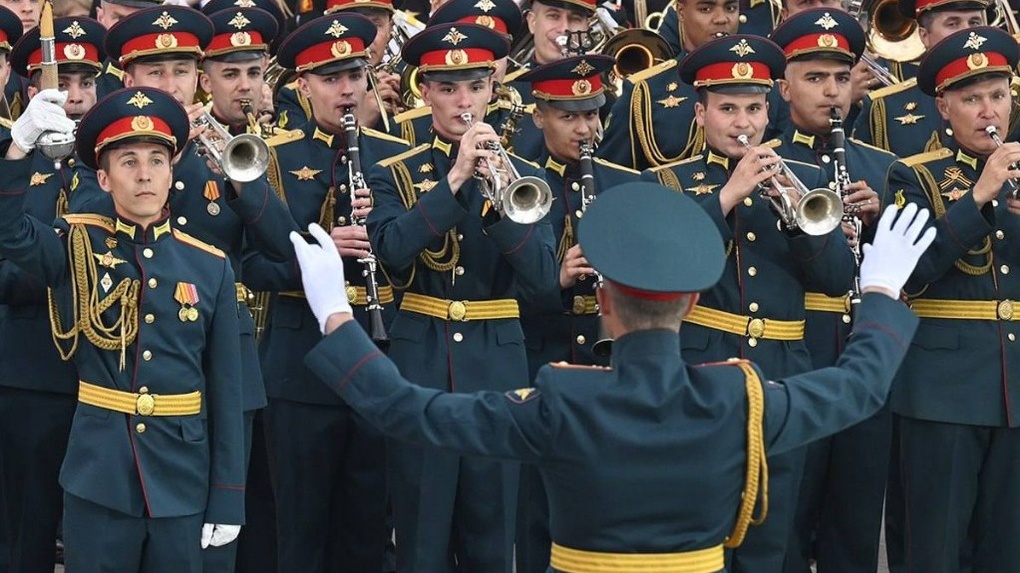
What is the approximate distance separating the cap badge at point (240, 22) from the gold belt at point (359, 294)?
142cm

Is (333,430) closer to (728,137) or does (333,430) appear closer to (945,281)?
(728,137)

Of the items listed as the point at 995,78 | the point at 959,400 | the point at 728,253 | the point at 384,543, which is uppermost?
the point at 995,78

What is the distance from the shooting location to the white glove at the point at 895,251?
5867mm

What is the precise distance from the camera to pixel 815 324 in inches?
363

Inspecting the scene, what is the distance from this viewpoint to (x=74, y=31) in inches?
370

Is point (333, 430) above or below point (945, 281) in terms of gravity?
below

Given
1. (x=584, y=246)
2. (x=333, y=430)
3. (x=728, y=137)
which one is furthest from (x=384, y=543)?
(x=584, y=246)

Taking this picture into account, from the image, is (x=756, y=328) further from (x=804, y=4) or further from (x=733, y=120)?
(x=804, y=4)

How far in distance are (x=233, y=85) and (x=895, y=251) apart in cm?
467

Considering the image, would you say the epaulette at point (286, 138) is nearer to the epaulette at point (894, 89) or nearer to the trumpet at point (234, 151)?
the trumpet at point (234, 151)

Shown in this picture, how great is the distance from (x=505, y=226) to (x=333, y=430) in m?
1.44

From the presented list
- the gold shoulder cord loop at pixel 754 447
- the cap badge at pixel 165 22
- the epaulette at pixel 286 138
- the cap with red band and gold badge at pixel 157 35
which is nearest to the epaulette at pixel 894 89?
the epaulette at pixel 286 138

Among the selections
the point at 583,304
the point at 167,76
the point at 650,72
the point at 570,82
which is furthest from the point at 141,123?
the point at 650,72

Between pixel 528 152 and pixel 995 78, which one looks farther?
pixel 528 152
